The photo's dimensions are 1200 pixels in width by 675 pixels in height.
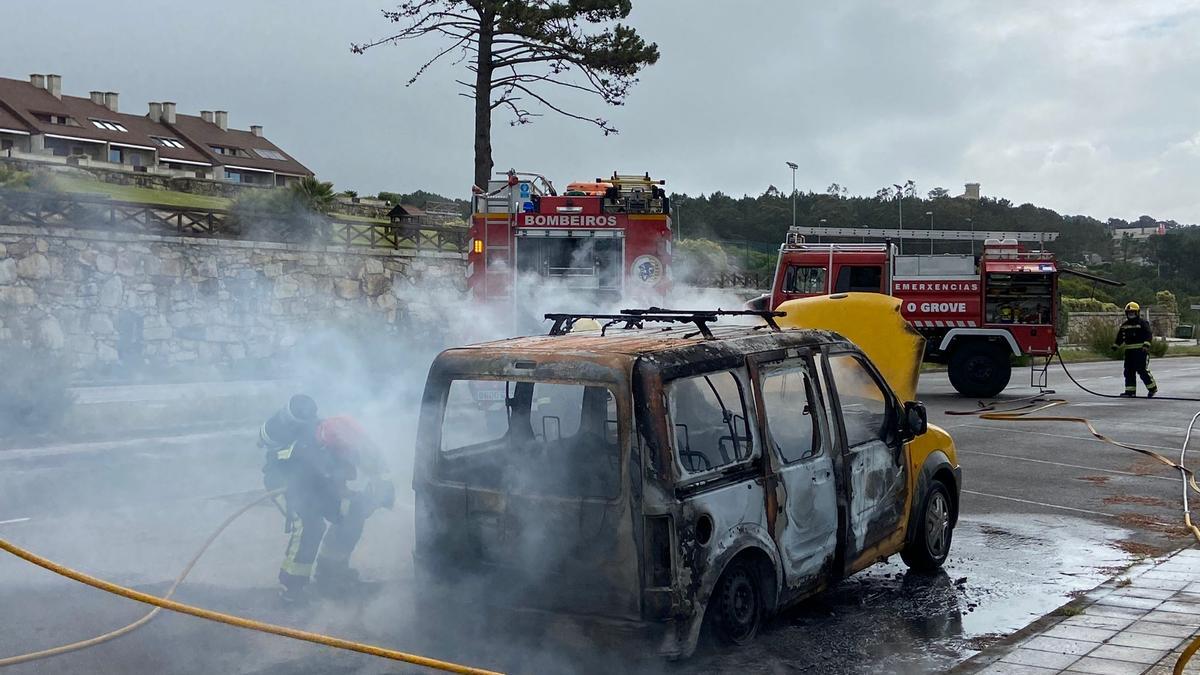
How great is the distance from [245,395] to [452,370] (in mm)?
12719

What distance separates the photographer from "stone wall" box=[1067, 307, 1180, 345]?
132ft

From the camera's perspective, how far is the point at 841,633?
20.4 feet

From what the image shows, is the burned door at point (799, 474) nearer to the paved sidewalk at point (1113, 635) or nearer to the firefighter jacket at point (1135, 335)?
the paved sidewalk at point (1113, 635)

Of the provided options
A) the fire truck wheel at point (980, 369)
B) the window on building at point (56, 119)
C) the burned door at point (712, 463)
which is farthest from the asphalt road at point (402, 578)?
the window on building at point (56, 119)

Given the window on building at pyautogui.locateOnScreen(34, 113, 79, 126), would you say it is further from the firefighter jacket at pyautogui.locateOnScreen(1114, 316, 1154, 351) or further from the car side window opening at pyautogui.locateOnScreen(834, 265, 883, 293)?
the firefighter jacket at pyautogui.locateOnScreen(1114, 316, 1154, 351)

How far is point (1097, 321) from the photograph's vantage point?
40.2 m

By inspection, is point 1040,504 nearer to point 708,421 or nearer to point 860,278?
point 708,421

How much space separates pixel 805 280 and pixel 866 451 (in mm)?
13802

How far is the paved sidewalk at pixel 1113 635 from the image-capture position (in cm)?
538

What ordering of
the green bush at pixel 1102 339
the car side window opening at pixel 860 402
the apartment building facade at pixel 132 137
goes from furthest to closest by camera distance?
the apartment building facade at pixel 132 137 < the green bush at pixel 1102 339 < the car side window opening at pixel 860 402

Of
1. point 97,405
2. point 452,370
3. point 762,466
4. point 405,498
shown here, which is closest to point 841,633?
point 762,466

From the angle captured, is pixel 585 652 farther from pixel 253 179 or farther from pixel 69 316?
pixel 253 179

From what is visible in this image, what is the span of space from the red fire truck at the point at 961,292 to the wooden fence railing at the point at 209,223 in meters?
9.62

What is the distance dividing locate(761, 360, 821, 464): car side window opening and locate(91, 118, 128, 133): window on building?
64795 millimetres
